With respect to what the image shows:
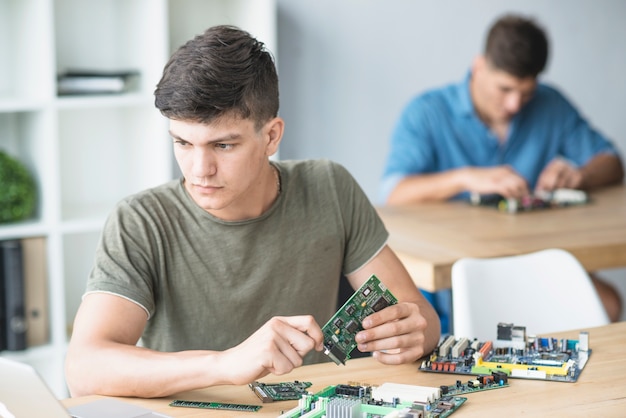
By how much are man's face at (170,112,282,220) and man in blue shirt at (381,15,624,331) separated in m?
1.53

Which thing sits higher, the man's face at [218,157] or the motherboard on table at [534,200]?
the man's face at [218,157]

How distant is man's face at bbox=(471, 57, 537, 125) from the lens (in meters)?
3.41

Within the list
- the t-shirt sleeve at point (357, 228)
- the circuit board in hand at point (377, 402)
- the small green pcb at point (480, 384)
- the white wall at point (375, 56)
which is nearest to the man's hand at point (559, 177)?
the white wall at point (375, 56)

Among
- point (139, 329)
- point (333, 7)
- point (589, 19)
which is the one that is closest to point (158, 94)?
point (139, 329)

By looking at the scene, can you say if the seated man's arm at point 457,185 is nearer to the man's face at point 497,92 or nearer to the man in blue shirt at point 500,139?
the man in blue shirt at point 500,139

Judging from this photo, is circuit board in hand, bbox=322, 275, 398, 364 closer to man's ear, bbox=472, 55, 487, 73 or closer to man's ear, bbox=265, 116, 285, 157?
man's ear, bbox=265, 116, 285, 157

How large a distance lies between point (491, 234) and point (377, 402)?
1467 millimetres

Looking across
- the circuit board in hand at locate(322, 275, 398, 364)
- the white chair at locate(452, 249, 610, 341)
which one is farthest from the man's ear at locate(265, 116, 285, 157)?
the white chair at locate(452, 249, 610, 341)

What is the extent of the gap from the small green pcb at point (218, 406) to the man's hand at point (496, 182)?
73.7 inches

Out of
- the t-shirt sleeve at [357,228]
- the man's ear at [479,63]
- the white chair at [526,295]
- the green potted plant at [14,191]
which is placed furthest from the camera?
the man's ear at [479,63]

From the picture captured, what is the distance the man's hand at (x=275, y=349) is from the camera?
1.51 meters

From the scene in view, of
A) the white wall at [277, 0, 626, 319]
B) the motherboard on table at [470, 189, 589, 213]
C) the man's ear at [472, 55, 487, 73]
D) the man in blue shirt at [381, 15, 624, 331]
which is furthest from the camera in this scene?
the white wall at [277, 0, 626, 319]

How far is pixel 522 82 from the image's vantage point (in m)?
3.40

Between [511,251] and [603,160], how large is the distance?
112 cm
